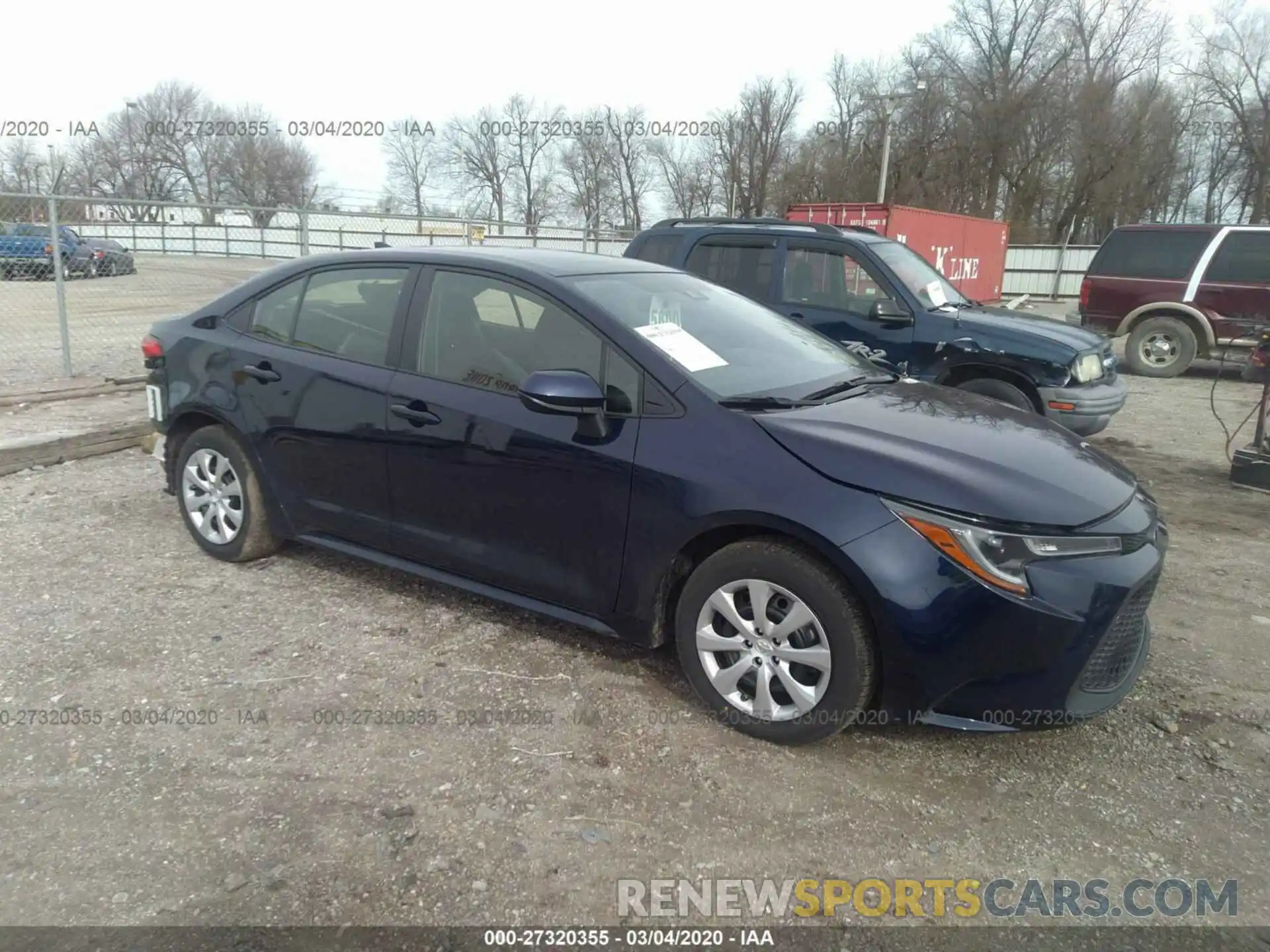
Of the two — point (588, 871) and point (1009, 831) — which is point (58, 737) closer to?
point (588, 871)

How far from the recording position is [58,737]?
3.07m

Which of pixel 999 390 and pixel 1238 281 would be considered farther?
pixel 1238 281

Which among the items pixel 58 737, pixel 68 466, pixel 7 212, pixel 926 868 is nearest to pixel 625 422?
pixel 926 868

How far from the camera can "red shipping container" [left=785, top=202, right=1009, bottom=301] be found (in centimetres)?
1555

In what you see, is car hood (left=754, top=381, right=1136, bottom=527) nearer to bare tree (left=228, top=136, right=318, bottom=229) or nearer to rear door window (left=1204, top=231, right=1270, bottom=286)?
rear door window (left=1204, top=231, right=1270, bottom=286)

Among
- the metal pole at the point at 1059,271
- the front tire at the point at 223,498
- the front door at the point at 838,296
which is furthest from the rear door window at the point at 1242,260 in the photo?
the metal pole at the point at 1059,271

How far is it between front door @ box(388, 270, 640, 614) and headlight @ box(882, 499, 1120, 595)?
1.07 meters

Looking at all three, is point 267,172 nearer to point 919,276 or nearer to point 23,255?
point 23,255

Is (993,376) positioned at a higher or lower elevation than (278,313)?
lower

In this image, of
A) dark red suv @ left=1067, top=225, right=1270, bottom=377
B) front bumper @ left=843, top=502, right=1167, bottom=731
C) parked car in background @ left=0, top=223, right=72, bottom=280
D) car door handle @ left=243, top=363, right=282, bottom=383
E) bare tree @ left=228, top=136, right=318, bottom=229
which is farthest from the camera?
bare tree @ left=228, top=136, right=318, bottom=229

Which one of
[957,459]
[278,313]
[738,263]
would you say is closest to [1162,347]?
[738,263]

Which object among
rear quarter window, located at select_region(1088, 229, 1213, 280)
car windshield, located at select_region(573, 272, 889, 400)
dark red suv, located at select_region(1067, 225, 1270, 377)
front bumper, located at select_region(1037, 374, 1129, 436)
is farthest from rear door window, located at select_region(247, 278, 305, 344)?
rear quarter window, located at select_region(1088, 229, 1213, 280)

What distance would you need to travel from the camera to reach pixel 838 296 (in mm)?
7043

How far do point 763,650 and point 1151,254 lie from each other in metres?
12.3
